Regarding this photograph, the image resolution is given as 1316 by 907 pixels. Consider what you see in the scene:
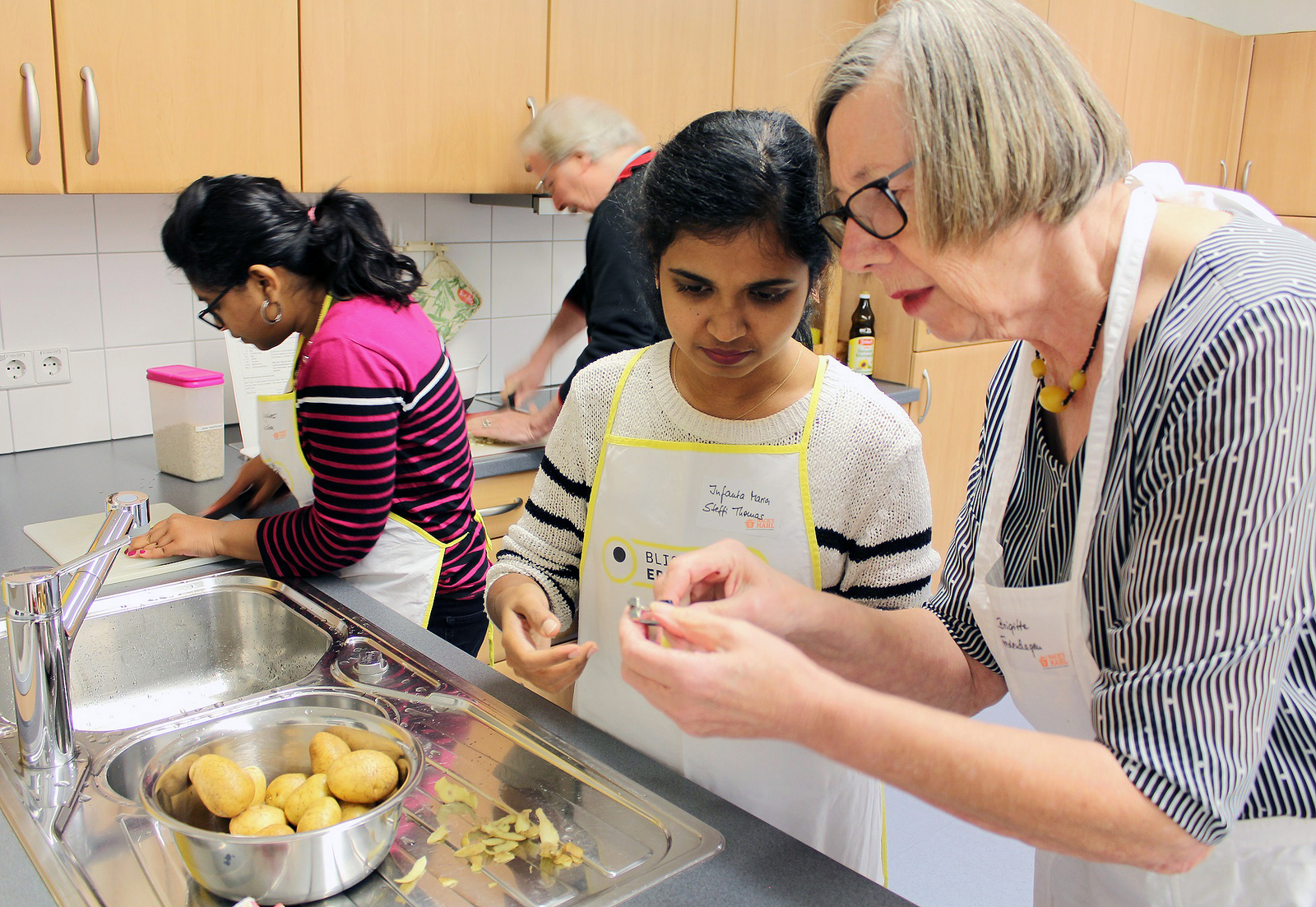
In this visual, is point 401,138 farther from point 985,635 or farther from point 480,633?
point 985,635

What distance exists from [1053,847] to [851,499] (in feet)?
1.53

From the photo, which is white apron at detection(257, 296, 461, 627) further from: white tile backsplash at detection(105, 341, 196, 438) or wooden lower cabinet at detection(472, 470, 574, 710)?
white tile backsplash at detection(105, 341, 196, 438)

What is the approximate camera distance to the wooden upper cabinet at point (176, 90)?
1611 millimetres

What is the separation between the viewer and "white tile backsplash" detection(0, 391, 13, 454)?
1.93 metres

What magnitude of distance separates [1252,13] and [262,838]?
15.5 ft

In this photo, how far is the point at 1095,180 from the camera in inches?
27.0

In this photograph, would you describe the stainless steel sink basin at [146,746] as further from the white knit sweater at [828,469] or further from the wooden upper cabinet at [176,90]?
the wooden upper cabinet at [176,90]

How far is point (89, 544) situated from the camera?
58.9 inches

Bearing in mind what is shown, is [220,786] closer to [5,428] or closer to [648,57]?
[5,428]

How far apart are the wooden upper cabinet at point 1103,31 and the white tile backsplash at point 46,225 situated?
250 cm

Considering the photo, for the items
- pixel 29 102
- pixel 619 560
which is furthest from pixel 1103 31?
pixel 29 102

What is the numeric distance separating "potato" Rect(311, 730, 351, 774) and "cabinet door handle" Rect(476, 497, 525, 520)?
1.13 m

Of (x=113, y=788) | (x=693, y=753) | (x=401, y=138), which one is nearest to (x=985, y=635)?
(x=693, y=753)

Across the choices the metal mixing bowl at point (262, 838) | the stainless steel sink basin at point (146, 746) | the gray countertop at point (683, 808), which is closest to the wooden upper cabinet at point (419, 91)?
the gray countertop at point (683, 808)
